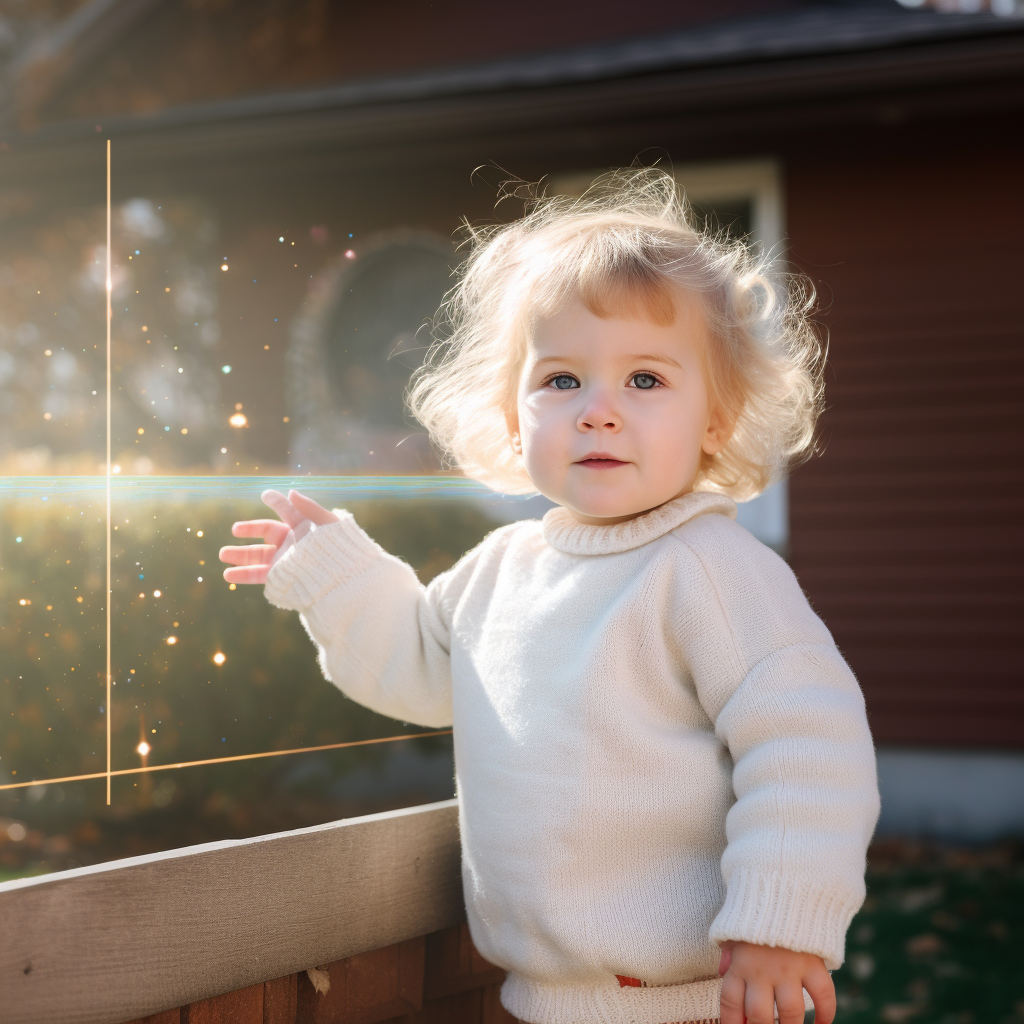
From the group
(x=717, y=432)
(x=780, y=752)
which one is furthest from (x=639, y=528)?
(x=780, y=752)

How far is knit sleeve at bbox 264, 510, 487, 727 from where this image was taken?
4.79 feet

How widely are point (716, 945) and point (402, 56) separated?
252 inches

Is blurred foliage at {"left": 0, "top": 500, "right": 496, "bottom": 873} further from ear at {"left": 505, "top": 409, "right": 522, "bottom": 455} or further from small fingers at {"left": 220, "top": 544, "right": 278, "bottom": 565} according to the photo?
ear at {"left": 505, "top": 409, "right": 522, "bottom": 455}

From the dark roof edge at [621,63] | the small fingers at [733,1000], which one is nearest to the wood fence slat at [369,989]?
the small fingers at [733,1000]

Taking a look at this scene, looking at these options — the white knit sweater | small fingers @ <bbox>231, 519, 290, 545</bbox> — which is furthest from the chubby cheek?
small fingers @ <bbox>231, 519, 290, 545</bbox>

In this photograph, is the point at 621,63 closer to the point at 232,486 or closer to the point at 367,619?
the point at 232,486

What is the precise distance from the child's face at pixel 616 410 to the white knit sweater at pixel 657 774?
60 millimetres

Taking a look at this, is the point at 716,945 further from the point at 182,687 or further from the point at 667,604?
the point at 182,687

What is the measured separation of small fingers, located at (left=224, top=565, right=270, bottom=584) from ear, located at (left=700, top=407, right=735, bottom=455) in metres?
0.66

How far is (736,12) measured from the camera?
5.93m

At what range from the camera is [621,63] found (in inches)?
173

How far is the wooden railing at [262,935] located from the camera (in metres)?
0.99

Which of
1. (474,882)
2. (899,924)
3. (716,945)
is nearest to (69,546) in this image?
(474,882)

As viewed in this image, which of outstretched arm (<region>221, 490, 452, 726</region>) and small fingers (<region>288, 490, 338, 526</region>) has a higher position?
small fingers (<region>288, 490, 338, 526</region>)
